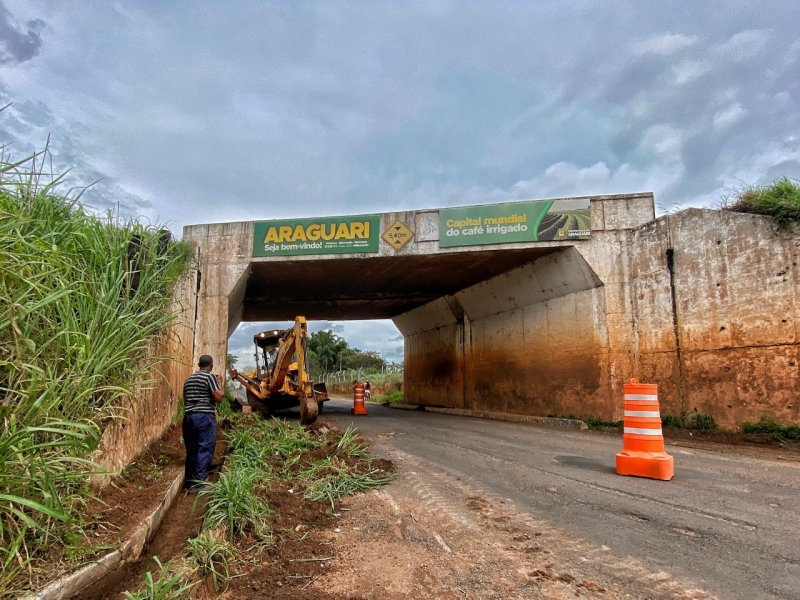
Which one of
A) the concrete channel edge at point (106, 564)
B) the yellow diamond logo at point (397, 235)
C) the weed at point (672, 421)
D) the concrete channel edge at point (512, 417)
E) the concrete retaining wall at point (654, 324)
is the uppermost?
the yellow diamond logo at point (397, 235)

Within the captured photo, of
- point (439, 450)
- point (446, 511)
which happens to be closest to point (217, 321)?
point (439, 450)

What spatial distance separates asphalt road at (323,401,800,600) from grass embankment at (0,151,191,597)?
3666mm

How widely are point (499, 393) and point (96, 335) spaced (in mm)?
12648

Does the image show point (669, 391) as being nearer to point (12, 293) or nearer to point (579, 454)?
point (579, 454)

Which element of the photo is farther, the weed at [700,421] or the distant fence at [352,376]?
the distant fence at [352,376]

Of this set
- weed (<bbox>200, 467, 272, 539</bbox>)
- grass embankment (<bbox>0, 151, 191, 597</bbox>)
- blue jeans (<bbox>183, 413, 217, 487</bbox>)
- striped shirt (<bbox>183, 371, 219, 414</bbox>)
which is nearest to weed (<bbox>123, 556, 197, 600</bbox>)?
grass embankment (<bbox>0, 151, 191, 597</bbox>)

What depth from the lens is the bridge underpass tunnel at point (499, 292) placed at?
11.7m

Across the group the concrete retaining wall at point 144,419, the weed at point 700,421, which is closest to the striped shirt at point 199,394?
the concrete retaining wall at point 144,419

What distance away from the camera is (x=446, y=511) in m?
4.41

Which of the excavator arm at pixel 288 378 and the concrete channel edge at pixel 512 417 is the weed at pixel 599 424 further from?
the excavator arm at pixel 288 378

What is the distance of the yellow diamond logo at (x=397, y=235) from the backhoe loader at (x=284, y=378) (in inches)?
126

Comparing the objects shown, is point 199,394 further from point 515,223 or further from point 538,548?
point 515,223

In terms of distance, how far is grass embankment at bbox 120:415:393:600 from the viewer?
121 inches

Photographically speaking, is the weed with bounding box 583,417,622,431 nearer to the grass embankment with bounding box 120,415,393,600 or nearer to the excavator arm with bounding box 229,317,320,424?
the grass embankment with bounding box 120,415,393,600
